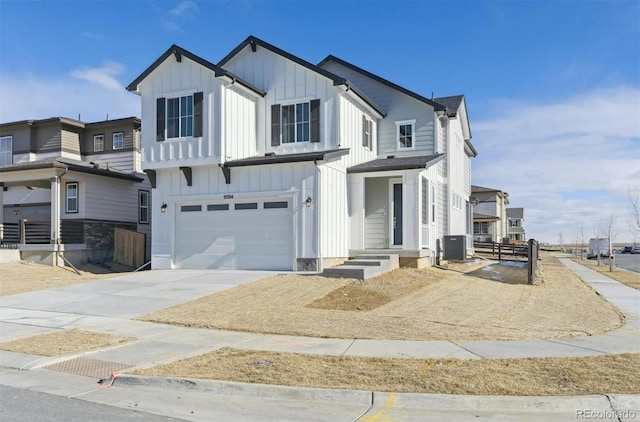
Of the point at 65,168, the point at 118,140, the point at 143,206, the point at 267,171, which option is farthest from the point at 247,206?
the point at 118,140

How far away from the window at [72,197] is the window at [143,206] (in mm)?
3637

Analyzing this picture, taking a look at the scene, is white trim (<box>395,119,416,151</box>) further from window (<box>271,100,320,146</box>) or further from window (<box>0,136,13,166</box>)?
window (<box>0,136,13,166</box>)

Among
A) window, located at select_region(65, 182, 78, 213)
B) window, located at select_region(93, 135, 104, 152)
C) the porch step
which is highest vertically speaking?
window, located at select_region(93, 135, 104, 152)

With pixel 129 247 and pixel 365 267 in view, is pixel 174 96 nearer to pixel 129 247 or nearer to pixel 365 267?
pixel 129 247

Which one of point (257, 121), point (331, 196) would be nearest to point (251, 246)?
point (331, 196)

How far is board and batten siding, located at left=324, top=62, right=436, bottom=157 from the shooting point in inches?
896

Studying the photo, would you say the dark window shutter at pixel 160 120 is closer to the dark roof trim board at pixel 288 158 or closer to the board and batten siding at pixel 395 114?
the dark roof trim board at pixel 288 158

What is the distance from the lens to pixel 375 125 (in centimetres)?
2330

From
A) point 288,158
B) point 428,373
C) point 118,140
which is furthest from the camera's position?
point 118,140

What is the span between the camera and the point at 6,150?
28984 millimetres

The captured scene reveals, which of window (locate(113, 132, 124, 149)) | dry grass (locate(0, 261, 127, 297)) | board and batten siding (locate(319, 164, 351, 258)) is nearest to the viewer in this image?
dry grass (locate(0, 261, 127, 297))

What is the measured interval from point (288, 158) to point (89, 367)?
1099 centimetres

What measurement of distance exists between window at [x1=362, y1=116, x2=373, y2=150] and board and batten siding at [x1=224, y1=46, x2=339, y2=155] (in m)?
2.78

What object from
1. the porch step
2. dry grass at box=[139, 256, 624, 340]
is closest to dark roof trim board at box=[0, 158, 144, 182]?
dry grass at box=[139, 256, 624, 340]
